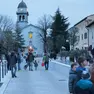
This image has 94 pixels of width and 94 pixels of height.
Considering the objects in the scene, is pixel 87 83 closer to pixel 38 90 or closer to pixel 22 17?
pixel 38 90

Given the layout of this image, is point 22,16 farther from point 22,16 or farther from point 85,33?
point 85,33

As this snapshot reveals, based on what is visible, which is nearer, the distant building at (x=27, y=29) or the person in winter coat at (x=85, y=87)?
the person in winter coat at (x=85, y=87)

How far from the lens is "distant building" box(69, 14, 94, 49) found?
58.8 m

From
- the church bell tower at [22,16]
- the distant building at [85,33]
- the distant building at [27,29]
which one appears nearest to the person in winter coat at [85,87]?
the distant building at [85,33]

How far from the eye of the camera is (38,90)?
15023 mm

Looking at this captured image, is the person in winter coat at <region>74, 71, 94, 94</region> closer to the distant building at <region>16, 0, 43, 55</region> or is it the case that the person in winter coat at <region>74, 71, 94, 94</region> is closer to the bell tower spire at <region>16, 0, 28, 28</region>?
the distant building at <region>16, 0, 43, 55</region>

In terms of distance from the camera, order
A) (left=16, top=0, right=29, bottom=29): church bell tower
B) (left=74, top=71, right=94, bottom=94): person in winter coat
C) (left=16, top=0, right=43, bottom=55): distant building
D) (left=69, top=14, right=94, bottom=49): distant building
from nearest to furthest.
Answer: (left=74, top=71, right=94, bottom=94): person in winter coat → (left=69, top=14, right=94, bottom=49): distant building → (left=16, top=0, right=43, bottom=55): distant building → (left=16, top=0, right=29, bottom=29): church bell tower

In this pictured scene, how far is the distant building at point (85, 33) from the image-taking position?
5878 cm

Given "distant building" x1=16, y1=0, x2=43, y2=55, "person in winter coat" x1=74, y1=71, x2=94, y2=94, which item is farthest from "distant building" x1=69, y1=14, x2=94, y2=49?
"person in winter coat" x1=74, y1=71, x2=94, y2=94

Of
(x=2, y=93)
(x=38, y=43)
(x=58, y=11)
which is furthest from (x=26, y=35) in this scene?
(x=2, y=93)

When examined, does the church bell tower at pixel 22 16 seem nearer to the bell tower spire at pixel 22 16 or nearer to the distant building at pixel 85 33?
the bell tower spire at pixel 22 16

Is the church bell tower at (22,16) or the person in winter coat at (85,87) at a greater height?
the church bell tower at (22,16)

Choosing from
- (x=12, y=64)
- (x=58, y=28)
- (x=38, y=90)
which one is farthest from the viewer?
(x=58, y=28)

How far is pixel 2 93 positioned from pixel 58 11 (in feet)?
247
